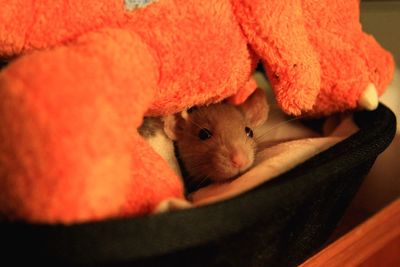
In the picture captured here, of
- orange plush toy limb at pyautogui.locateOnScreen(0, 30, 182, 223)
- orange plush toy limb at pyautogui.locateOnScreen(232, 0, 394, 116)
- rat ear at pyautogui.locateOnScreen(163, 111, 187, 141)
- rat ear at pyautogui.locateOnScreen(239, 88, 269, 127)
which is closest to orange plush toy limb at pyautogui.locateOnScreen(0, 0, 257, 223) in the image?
orange plush toy limb at pyautogui.locateOnScreen(0, 30, 182, 223)

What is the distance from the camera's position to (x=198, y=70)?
2.11ft

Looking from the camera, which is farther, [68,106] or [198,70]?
[198,70]

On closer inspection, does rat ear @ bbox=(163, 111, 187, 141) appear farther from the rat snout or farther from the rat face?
the rat snout

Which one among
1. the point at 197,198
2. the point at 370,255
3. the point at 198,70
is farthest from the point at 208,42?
the point at 370,255

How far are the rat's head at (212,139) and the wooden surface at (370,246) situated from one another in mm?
220

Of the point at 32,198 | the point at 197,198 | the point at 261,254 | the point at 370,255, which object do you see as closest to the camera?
the point at 32,198

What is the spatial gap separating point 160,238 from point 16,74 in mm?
236

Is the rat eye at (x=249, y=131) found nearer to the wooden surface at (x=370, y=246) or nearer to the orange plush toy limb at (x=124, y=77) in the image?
the orange plush toy limb at (x=124, y=77)

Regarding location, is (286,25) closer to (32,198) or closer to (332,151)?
(332,151)

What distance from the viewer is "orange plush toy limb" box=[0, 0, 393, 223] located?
44 cm

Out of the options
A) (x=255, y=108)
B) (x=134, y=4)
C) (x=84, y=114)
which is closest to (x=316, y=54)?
(x=255, y=108)

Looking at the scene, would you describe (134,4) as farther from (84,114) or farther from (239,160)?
(239,160)

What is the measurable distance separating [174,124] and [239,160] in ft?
0.57

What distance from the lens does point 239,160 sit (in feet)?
2.64
